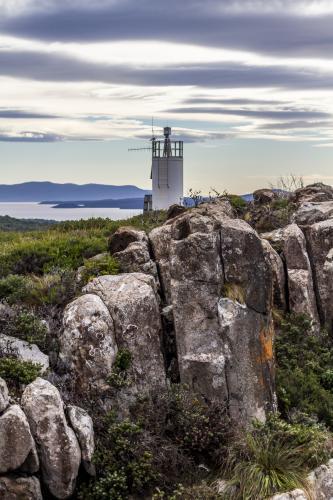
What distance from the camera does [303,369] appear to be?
21688 mm

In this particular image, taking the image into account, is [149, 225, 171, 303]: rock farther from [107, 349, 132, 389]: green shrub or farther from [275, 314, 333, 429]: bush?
[275, 314, 333, 429]: bush

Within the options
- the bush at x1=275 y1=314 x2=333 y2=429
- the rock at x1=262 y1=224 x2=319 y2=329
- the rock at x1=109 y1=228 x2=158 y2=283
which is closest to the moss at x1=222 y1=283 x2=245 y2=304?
the bush at x1=275 y1=314 x2=333 y2=429

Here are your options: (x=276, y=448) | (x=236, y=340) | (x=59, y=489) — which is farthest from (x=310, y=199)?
(x=59, y=489)

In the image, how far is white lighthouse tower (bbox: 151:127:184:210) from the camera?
67.1 metres

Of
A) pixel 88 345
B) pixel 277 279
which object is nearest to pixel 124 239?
pixel 277 279

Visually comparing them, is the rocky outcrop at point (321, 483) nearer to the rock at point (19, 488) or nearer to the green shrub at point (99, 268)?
the rock at point (19, 488)

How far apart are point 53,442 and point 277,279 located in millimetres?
11073

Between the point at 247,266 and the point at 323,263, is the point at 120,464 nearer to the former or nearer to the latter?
the point at 247,266

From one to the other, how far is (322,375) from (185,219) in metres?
6.09

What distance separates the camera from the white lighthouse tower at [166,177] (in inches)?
2643

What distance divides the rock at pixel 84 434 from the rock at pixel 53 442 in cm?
21

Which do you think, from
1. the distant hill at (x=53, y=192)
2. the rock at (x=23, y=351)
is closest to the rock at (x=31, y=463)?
the rock at (x=23, y=351)

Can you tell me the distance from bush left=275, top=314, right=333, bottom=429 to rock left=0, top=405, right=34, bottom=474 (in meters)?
7.56

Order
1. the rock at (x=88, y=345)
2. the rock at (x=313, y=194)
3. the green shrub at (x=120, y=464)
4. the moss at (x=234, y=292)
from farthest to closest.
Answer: the rock at (x=313, y=194)
the moss at (x=234, y=292)
the rock at (x=88, y=345)
the green shrub at (x=120, y=464)
